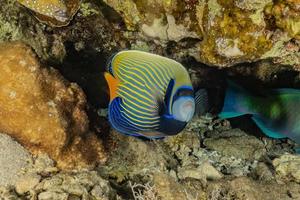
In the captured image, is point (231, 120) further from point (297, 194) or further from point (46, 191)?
point (46, 191)

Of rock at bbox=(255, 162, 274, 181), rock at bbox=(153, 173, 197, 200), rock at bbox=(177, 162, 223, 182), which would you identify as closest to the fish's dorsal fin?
rock at bbox=(153, 173, 197, 200)

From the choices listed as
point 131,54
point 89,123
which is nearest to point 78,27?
point 89,123

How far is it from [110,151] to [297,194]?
1834 millimetres

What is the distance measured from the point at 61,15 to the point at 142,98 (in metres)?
1.31

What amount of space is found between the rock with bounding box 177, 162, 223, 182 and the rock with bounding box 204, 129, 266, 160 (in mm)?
540

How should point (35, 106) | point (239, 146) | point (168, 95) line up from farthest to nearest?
point (239, 146)
point (35, 106)
point (168, 95)

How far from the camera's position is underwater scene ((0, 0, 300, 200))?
2555 millimetres

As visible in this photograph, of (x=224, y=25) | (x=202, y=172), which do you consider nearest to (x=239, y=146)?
(x=202, y=172)

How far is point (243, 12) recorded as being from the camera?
2834mm

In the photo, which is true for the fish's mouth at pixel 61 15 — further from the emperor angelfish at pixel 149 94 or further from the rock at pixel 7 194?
the rock at pixel 7 194

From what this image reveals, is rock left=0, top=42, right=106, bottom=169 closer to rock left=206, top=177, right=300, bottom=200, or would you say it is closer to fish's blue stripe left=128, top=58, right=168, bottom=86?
fish's blue stripe left=128, top=58, right=168, bottom=86

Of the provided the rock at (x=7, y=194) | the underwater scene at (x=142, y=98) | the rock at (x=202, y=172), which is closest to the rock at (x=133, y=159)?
the underwater scene at (x=142, y=98)

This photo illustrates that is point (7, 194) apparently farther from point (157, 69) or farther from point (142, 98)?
point (157, 69)

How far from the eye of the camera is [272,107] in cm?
406
